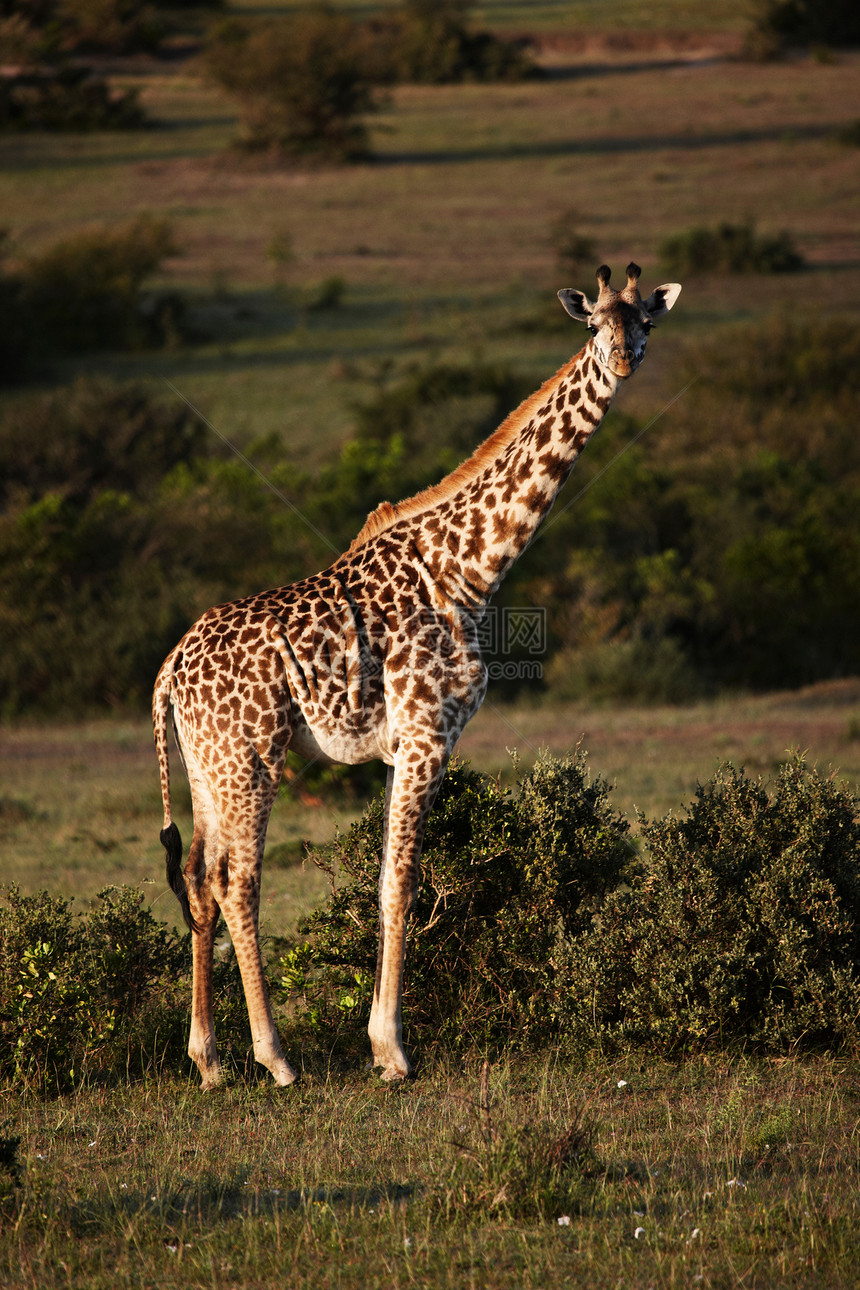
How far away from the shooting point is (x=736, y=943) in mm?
6594

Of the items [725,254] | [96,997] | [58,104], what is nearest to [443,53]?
[58,104]

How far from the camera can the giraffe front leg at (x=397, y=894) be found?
6.34 m

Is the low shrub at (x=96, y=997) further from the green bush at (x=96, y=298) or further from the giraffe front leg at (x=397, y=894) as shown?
the green bush at (x=96, y=298)

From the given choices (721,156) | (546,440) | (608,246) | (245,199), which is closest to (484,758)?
(546,440)

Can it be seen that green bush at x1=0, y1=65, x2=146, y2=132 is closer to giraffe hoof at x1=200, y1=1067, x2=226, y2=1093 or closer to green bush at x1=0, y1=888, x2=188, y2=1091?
green bush at x1=0, y1=888, x2=188, y2=1091

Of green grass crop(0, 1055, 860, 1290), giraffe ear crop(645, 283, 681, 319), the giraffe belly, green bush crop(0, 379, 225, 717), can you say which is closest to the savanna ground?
green grass crop(0, 1055, 860, 1290)

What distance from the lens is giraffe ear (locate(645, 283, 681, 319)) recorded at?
20.5ft

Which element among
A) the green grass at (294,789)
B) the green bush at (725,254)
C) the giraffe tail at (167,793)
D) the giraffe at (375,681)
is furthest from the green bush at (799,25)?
the giraffe tail at (167,793)

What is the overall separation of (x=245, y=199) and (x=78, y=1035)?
54.3 m

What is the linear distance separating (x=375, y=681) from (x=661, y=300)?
7.39 ft

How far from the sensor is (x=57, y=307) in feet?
133

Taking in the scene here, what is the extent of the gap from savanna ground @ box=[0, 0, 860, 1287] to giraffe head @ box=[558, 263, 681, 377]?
3.05 meters

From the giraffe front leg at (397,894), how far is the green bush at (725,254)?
40537 mm

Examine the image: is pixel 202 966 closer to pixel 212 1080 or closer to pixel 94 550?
pixel 212 1080
